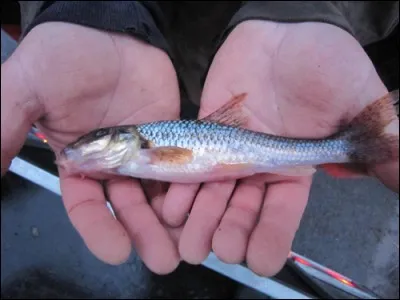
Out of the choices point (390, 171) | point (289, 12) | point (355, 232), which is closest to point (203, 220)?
point (390, 171)

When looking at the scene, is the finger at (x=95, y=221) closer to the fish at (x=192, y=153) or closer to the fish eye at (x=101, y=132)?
the fish at (x=192, y=153)

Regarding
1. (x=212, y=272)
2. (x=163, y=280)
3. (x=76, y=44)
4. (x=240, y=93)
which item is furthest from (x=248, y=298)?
(x=76, y=44)

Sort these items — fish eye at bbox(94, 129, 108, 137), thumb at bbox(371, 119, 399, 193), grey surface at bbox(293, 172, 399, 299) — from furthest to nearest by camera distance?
grey surface at bbox(293, 172, 399, 299) → fish eye at bbox(94, 129, 108, 137) → thumb at bbox(371, 119, 399, 193)

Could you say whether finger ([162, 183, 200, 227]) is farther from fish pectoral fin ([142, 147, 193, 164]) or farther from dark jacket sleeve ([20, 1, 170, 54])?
dark jacket sleeve ([20, 1, 170, 54])

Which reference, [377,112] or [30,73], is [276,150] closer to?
[377,112]

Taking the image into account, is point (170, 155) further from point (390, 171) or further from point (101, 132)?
point (390, 171)

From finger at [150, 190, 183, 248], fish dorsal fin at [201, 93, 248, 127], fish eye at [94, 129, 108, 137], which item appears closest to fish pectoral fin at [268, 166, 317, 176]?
fish dorsal fin at [201, 93, 248, 127]

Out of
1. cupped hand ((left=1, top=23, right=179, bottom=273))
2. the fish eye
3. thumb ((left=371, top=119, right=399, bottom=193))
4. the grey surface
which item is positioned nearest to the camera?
thumb ((left=371, top=119, right=399, bottom=193))
